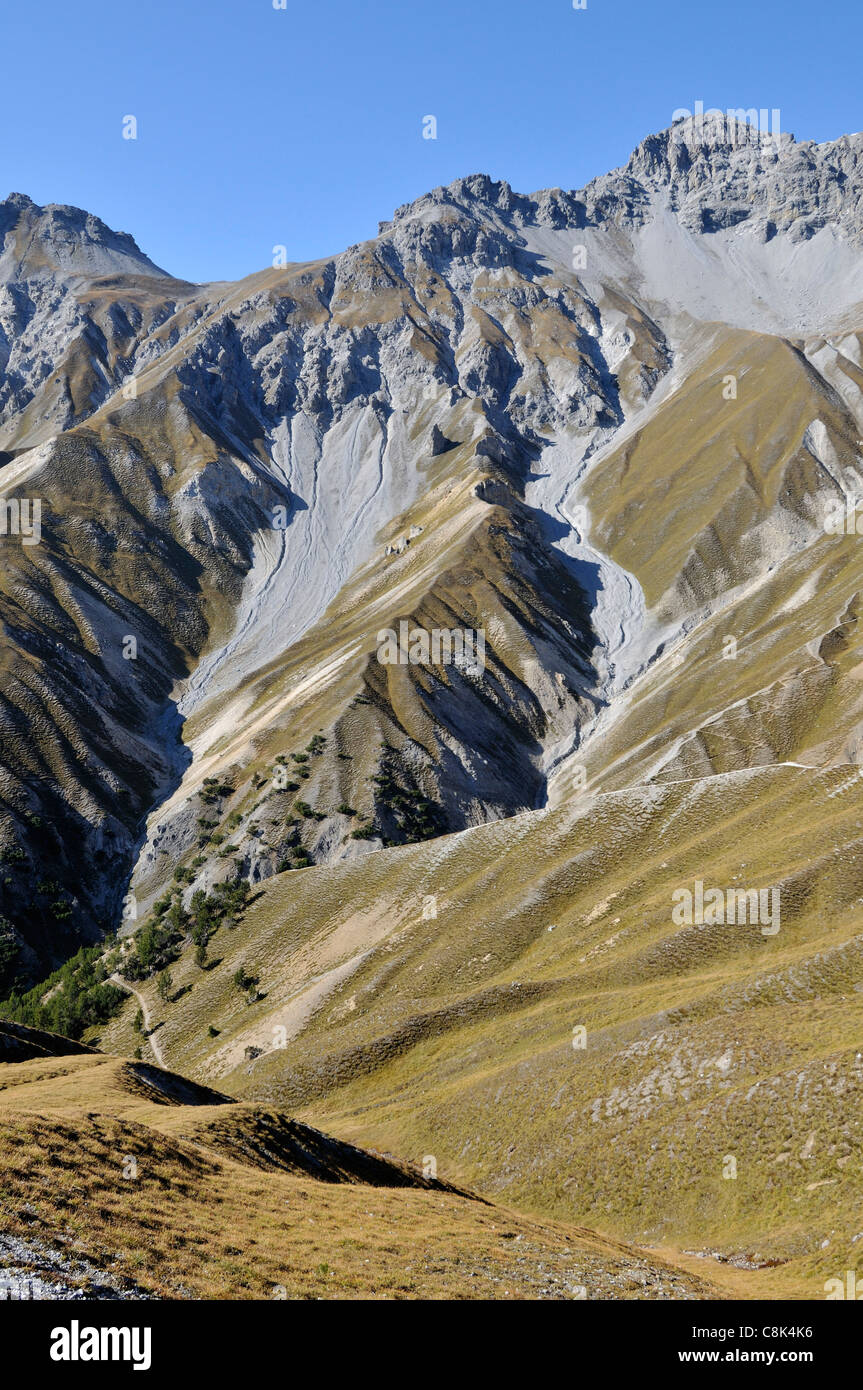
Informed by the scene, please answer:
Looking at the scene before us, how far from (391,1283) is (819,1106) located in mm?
29717

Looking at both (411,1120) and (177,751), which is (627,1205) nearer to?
(411,1120)

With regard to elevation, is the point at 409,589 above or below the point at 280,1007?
above

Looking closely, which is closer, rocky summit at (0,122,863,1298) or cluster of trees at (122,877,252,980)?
rocky summit at (0,122,863,1298)

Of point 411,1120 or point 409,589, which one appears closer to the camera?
point 411,1120

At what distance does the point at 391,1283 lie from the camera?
82.1 ft

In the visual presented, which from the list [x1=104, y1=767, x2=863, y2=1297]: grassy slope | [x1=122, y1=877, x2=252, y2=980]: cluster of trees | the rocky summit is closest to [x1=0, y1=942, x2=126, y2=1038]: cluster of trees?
the rocky summit

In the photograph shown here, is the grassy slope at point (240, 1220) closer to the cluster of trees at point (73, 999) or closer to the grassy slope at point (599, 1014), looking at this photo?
the grassy slope at point (599, 1014)

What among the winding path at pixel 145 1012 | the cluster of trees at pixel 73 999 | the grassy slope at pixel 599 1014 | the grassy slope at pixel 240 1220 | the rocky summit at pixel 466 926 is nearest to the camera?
the grassy slope at pixel 240 1220

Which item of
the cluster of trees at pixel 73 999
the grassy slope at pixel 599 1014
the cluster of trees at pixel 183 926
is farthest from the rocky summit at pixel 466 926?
the cluster of trees at pixel 183 926

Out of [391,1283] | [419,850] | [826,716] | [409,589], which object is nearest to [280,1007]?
[419,850]

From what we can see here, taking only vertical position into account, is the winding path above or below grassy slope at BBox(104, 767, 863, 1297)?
below

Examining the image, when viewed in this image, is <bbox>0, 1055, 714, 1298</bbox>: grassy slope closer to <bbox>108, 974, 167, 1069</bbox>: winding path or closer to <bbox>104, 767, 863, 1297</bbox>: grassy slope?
<bbox>104, 767, 863, 1297</bbox>: grassy slope

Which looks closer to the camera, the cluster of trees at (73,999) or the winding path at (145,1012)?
the winding path at (145,1012)
